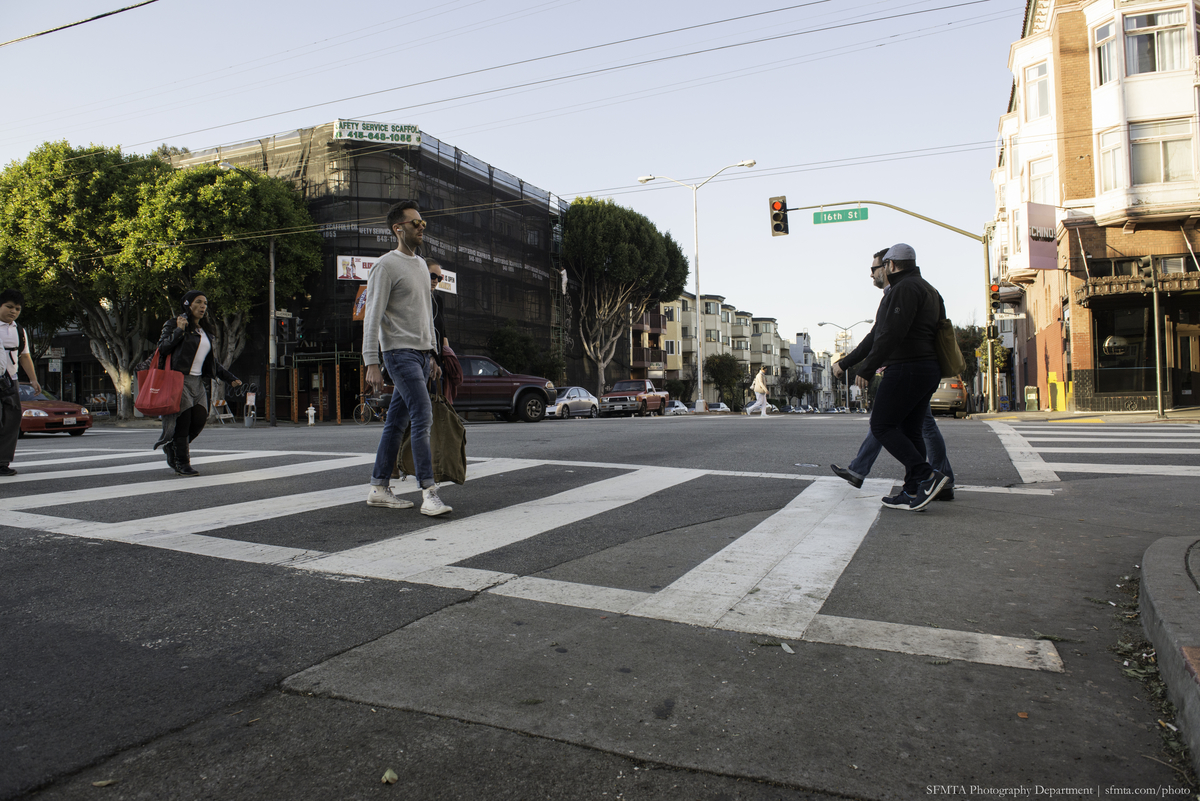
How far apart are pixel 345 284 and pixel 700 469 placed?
29.2m

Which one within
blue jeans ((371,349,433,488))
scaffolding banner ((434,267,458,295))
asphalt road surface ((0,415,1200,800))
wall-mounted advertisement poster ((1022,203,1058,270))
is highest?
scaffolding banner ((434,267,458,295))

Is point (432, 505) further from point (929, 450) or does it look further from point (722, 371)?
point (722, 371)

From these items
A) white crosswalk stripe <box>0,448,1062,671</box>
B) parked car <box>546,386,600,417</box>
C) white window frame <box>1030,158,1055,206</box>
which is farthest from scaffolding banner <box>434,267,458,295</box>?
white crosswalk stripe <box>0,448,1062,671</box>

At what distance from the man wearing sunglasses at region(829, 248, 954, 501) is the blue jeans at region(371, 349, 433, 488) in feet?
9.08

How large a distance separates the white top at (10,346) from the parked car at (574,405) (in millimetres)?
24455

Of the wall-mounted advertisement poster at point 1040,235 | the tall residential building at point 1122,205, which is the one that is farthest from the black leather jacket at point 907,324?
the wall-mounted advertisement poster at point 1040,235

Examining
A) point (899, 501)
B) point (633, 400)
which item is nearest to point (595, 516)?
point (899, 501)

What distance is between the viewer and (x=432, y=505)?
15.8 ft

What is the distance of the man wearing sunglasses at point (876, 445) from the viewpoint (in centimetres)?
542

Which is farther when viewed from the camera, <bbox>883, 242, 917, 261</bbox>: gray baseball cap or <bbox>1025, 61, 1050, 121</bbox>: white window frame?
<bbox>1025, 61, 1050, 121</bbox>: white window frame

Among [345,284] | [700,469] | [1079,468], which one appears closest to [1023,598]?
[700,469]

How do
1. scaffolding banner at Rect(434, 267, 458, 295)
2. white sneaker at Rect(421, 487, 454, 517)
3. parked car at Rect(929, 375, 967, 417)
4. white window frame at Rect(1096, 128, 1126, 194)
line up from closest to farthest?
white sneaker at Rect(421, 487, 454, 517) → white window frame at Rect(1096, 128, 1126, 194) → parked car at Rect(929, 375, 967, 417) → scaffolding banner at Rect(434, 267, 458, 295)

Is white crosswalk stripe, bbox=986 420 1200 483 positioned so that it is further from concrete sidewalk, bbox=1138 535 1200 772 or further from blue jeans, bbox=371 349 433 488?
blue jeans, bbox=371 349 433 488

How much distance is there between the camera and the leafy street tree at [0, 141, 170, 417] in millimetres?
28625
